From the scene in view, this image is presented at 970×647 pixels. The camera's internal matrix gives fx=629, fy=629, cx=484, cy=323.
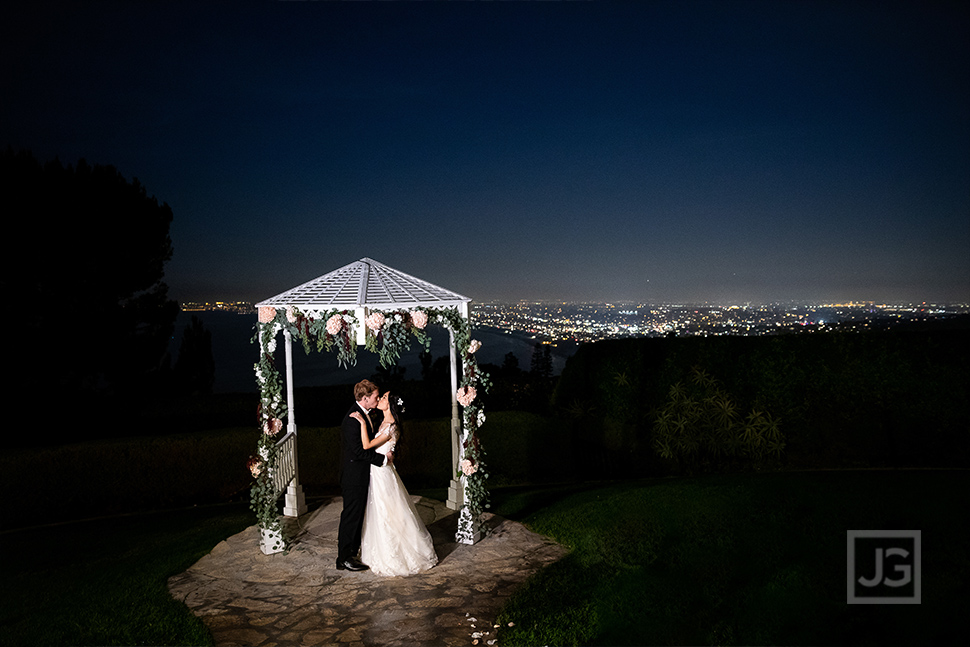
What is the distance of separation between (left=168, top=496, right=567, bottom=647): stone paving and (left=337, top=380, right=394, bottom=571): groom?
0.79 feet

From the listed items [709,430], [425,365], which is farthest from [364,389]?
[425,365]

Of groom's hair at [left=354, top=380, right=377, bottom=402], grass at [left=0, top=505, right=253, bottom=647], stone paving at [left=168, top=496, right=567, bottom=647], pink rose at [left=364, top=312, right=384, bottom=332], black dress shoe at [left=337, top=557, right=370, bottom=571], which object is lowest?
grass at [left=0, top=505, right=253, bottom=647]

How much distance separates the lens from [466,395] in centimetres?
779

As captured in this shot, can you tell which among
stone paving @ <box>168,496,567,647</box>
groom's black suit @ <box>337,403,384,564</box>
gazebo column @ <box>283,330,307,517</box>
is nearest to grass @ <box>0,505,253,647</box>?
stone paving @ <box>168,496,567,647</box>

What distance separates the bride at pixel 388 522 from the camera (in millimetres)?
6742

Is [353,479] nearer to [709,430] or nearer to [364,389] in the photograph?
[364,389]

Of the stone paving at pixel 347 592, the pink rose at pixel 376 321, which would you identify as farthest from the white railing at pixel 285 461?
Answer: the pink rose at pixel 376 321

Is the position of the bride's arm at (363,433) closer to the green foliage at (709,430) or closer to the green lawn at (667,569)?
the green lawn at (667,569)

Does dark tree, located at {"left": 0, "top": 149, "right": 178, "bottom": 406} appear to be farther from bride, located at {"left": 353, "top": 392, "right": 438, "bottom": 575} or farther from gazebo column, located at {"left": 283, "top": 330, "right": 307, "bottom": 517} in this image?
bride, located at {"left": 353, "top": 392, "right": 438, "bottom": 575}

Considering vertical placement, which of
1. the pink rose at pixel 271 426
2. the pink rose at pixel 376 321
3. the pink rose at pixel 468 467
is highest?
the pink rose at pixel 376 321

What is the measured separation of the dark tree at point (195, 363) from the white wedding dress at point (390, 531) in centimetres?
1434

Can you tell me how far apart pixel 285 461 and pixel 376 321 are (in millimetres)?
2809

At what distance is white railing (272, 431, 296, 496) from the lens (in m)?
8.15

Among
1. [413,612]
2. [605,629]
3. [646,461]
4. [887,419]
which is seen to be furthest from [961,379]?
[413,612]
